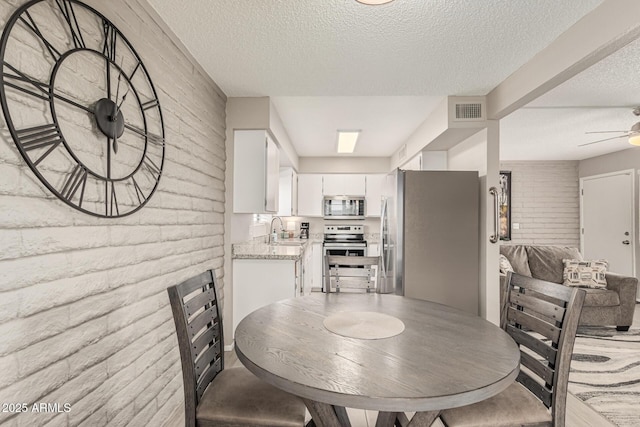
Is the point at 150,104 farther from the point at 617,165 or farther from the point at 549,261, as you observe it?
the point at 617,165

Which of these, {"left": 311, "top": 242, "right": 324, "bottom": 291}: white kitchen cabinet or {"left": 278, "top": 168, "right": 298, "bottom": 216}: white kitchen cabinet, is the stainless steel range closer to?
{"left": 311, "top": 242, "right": 324, "bottom": 291}: white kitchen cabinet

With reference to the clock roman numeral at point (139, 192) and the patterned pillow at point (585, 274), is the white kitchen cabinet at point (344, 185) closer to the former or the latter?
the patterned pillow at point (585, 274)

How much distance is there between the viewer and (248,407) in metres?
1.23

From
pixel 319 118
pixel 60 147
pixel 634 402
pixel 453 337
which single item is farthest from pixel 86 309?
pixel 634 402

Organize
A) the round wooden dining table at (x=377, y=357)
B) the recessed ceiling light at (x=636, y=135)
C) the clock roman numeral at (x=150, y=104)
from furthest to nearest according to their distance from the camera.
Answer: the recessed ceiling light at (x=636, y=135) < the clock roman numeral at (x=150, y=104) < the round wooden dining table at (x=377, y=357)

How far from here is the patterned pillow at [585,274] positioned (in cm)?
377

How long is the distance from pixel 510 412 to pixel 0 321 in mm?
1727

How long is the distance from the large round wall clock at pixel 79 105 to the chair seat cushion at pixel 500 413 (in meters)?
1.63

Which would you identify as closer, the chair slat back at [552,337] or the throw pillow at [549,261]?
→ the chair slat back at [552,337]

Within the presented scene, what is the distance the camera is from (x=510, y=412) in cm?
122

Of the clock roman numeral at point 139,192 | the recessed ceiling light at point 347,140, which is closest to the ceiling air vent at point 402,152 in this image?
→ the recessed ceiling light at point 347,140

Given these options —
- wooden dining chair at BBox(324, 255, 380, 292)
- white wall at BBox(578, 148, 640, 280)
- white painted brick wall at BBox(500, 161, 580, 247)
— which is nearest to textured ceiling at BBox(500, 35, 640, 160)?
white wall at BBox(578, 148, 640, 280)

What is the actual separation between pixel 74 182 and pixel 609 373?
3877mm

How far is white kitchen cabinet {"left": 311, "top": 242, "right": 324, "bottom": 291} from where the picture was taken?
5680 millimetres
